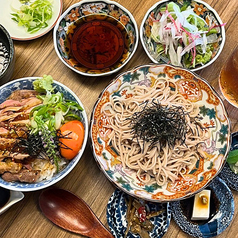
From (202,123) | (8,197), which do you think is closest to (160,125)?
(202,123)

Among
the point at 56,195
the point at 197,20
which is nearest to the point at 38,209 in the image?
the point at 56,195

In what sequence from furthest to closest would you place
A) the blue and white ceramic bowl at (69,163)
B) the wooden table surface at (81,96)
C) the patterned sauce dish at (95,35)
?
the patterned sauce dish at (95,35) < the wooden table surface at (81,96) < the blue and white ceramic bowl at (69,163)

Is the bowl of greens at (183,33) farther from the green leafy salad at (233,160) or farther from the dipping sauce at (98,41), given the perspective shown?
the green leafy salad at (233,160)

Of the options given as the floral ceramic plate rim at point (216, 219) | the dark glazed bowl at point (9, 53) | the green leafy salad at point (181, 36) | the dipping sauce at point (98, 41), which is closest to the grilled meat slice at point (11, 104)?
the dark glazed bowl at point (9, 53)

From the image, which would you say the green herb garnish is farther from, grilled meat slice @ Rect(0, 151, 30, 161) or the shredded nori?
grilled meat slice @ Rect(0, 151, 30, 161)

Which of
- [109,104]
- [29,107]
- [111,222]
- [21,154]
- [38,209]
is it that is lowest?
[38,209]

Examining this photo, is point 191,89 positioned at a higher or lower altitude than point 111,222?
higher

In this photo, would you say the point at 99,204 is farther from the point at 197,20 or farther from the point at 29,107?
the point at 197,20
